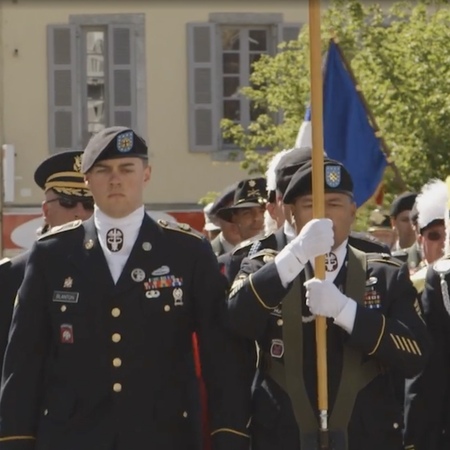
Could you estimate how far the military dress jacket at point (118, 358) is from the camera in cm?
579

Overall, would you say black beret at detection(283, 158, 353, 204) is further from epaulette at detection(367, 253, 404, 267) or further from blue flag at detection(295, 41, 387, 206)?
blue flag at detection(295, 41, 387, 206)

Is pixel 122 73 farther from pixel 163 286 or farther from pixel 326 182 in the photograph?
→ pixel 326 182

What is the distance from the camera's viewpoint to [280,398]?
572cm

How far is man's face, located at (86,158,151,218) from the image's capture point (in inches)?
230

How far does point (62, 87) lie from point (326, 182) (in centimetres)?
1948

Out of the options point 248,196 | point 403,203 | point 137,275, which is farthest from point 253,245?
point 403,203

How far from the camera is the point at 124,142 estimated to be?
19.3 feet

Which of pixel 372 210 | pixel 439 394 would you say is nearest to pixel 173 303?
pixel 439 394

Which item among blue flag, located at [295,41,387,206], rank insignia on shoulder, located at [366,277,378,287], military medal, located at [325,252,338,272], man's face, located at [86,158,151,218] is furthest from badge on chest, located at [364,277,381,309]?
blue flag, located at [295,41,387,206]

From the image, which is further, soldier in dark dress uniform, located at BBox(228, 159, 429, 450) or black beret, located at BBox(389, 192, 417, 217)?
black beret, located at BBox(389, 192, 417, 217)

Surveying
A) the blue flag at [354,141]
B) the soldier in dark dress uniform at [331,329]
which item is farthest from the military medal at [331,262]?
the blue flag at [354,141]

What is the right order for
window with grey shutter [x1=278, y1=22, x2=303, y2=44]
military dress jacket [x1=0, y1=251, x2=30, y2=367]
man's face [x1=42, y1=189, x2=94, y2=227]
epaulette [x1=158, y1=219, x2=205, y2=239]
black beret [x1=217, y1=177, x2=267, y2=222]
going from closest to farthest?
epaulette [x1=158, y1=219, x2=205, y2=239]
military dress jacket [x1=0, y1=251, x2=30, y2=367]
man's face [x1=42, y1=189, x2=94, y2=227]
black beret [x1=217, y1=177, x2=267, y2=222]
window with grey shutter [x1=278, y1=22, x2=303, y2=44]

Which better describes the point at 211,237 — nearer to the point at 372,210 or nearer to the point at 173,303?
the point at 372,210

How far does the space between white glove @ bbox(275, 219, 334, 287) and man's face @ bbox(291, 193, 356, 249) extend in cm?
17
